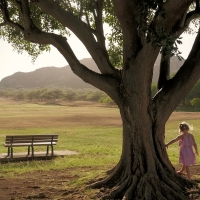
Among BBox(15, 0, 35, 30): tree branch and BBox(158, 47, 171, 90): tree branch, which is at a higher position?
BBox(15, 0, 35, 30): tree branch

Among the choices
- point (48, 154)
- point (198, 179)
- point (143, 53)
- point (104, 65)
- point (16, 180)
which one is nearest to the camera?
point (143, 53)

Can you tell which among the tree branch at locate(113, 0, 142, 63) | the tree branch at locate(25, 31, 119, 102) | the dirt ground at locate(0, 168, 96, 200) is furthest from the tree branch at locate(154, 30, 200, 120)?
the dirt ground at locate(0, 168, 96, 200)

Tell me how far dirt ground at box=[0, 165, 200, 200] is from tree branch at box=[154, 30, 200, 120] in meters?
2.10

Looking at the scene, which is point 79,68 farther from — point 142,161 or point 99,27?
point 142,161

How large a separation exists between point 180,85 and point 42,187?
4.13 metres

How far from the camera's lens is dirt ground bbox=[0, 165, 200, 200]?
7.60 m

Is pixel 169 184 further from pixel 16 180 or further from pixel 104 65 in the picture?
pixel 16 180

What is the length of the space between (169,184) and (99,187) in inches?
62.9

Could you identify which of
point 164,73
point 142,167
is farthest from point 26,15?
point 142,167

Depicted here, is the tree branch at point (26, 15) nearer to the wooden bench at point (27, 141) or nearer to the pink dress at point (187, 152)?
the pink dress at point (187, 152)

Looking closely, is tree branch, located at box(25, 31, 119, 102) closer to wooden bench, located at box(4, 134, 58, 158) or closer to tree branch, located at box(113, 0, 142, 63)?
tree branch, located at box(113, 0, 142, 63)

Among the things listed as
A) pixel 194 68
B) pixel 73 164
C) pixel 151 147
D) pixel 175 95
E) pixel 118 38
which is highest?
pixel 118 38

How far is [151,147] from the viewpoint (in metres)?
7.86

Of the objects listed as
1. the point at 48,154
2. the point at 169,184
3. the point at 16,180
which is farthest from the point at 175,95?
the point at 48,154
